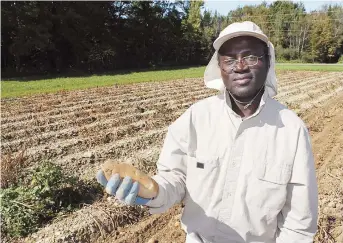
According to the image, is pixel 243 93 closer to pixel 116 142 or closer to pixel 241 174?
pixel 241 174

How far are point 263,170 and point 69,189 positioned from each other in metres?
3.22

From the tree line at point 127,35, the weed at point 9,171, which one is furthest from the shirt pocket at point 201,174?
the tree line at point 127,35

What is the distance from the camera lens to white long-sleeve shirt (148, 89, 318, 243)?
4.96ft

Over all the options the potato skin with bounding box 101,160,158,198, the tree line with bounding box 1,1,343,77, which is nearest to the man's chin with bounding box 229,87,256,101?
the potato skin with bounding box 101,160,158,198

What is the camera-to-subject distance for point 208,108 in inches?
65.7

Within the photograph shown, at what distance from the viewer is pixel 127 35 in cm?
3391

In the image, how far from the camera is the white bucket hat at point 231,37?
1.58 metres

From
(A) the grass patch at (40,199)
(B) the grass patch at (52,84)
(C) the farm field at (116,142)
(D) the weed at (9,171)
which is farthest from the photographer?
(B) the grass patch at (52,84)

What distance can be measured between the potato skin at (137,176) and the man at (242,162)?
4 centimetres

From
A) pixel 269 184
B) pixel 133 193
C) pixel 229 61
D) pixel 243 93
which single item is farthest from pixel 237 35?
pixel 133 193

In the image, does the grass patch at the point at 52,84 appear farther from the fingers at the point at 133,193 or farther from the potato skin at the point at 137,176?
the fingers at the point at 133,193

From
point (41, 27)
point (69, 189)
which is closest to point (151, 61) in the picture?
point (41, 27)

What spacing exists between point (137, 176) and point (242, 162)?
50 centimetres

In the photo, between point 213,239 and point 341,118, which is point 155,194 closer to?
point 213,239
